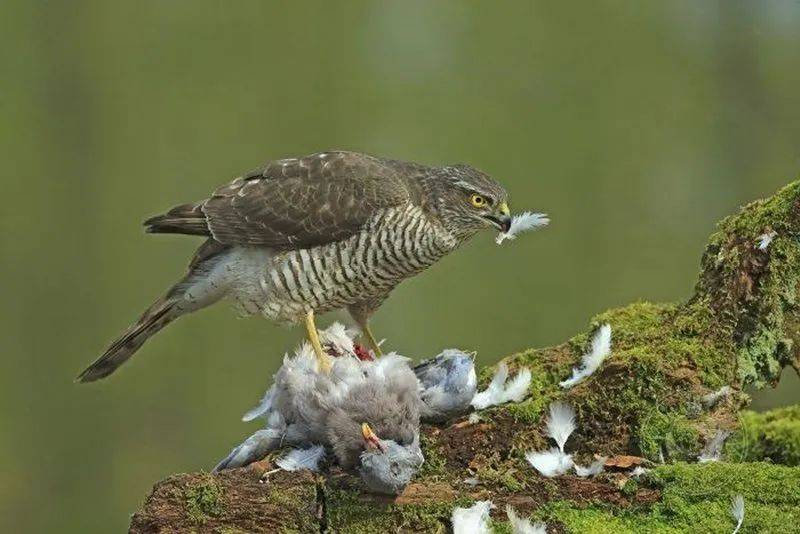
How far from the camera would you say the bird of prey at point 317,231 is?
512 cm

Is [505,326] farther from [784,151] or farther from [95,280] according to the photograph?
[95,280]

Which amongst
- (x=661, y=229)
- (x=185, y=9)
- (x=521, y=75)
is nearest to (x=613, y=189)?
(x=661, y=229)

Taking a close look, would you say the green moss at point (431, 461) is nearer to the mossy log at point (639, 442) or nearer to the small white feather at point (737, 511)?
the mossy log at point (639, 442)

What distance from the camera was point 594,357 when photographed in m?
4.49

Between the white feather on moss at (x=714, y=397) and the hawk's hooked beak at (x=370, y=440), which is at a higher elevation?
the white feather on moss at (x=714, y=397)

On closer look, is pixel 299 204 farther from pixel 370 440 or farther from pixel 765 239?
pixel 765 239

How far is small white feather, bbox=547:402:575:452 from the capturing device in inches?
157

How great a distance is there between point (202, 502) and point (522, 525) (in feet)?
3.54

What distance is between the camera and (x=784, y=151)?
9984mm

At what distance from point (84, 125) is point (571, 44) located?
5.34 meters

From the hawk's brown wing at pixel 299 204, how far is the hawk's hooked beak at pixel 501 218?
462mm

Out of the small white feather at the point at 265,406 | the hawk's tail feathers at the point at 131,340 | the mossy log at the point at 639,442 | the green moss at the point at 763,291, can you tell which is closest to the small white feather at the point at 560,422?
the mossy log at the point at 639,442

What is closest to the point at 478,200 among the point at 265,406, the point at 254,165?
the point at 265,406

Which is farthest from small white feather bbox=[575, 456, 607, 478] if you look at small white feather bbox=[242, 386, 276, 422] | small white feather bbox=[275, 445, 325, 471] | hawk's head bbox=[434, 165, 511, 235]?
hawk's head bbox=[434, 165, 511, 235]
